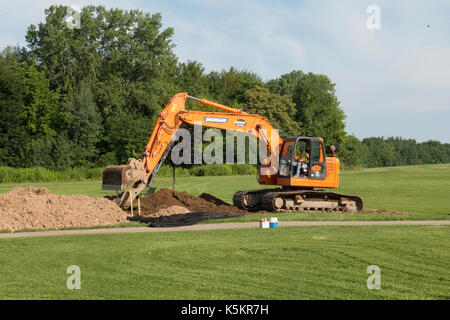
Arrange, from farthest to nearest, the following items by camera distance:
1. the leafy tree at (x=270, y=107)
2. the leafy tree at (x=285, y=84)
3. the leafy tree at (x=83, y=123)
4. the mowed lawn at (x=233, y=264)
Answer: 1. the leafy tree at (x=285, y=84)
2. the leafy tree at (x=270, y=107)
3. the leafy tree at (x=83, y=123)
4. the mowed lawn at (x=233, y=264)

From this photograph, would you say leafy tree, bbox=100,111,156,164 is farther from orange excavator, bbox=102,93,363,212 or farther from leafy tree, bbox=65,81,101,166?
orange excavator, bbox=102,93,363,212

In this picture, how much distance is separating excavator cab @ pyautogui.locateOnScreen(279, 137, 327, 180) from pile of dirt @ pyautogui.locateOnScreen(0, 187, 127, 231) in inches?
280

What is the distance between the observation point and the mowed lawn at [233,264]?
934 cm

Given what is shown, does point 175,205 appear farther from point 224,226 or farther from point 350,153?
point 350,153

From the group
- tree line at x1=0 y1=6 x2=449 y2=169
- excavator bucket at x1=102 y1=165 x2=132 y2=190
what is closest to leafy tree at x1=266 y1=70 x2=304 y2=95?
tree line at x1=0 y1=6 x2=449 y2=169

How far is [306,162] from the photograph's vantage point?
920 inches

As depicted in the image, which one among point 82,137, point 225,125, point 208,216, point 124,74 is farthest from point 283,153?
point 124,74

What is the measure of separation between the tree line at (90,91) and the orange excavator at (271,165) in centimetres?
3187

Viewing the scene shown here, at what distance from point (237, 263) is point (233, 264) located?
0.13 meters

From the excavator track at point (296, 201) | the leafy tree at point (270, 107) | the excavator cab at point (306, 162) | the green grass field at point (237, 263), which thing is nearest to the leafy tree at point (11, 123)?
the leafy tree at point (270, 107)

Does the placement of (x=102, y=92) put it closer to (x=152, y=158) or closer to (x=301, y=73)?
(x=152, y=158)

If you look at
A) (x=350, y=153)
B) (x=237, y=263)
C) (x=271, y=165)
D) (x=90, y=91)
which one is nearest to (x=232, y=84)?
(x=350, y=153)

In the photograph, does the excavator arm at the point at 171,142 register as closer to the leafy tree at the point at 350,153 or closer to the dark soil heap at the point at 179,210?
the dark soil heap at the point at 179,210
